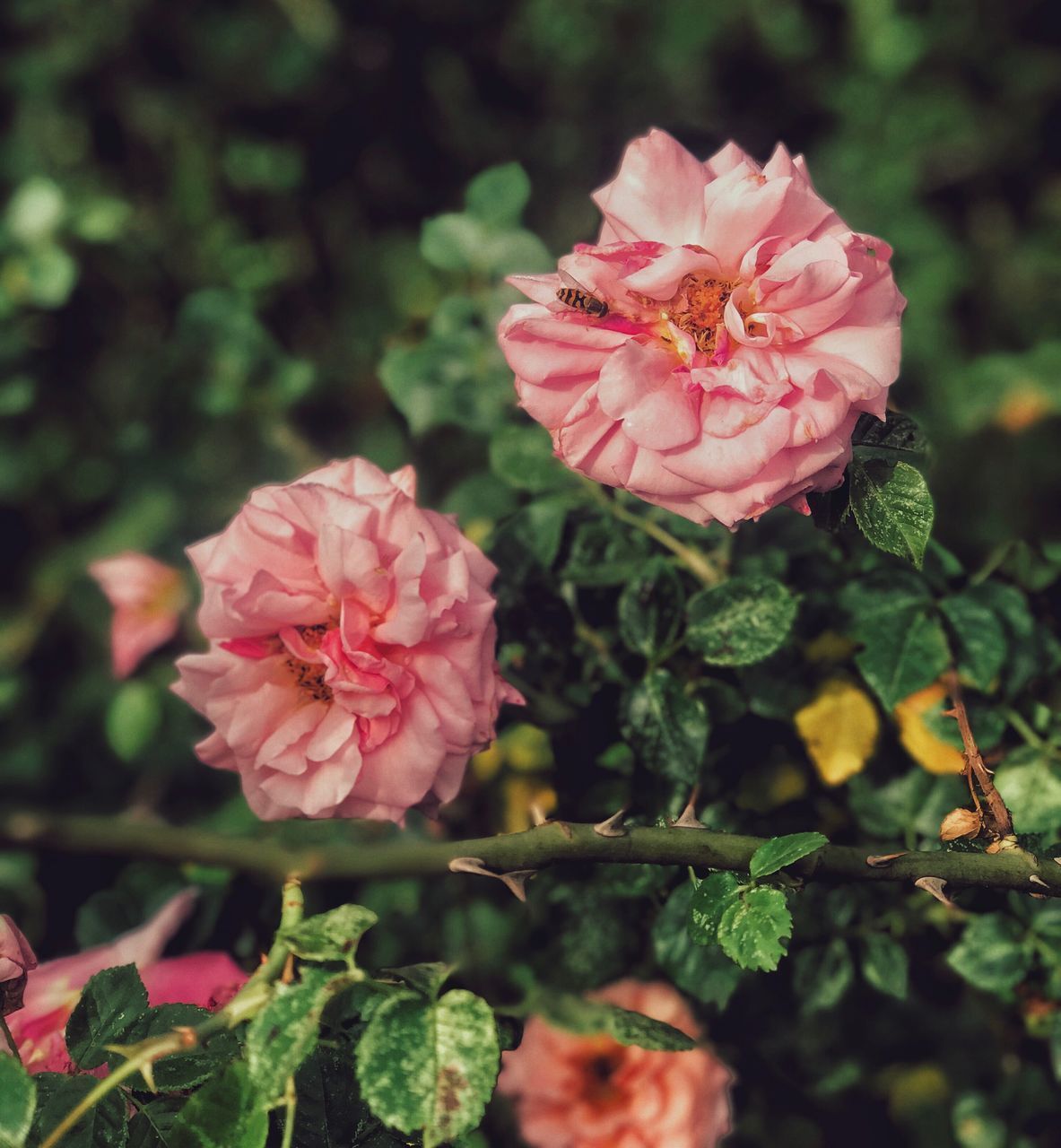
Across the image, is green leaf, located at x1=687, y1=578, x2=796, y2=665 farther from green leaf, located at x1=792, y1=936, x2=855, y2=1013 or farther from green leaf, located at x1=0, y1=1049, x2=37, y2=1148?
green leaf, located at x1=0, y1=1049, x2=37, y2=1148

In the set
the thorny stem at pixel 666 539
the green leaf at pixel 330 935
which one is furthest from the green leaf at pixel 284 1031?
the thorny stem at pixel 666 539

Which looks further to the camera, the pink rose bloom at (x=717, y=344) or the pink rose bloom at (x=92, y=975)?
the pink rose bloom at (x=92, y=975)

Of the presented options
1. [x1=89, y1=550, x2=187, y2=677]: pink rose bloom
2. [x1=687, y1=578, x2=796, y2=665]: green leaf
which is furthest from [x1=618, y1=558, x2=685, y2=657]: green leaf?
[x1=89, y1=550, x2=187, y2=677]: pink rose bloom

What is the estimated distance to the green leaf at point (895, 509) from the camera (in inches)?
23.1

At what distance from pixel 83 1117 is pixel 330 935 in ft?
0.50

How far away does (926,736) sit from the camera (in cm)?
78

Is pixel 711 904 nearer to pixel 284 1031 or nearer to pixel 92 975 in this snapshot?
pixel 284 1031

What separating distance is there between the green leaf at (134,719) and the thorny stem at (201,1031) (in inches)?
27.1

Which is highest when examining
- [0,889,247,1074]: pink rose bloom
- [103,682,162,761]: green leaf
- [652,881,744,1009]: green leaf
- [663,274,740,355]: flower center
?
[663,274,740,355]: flower center

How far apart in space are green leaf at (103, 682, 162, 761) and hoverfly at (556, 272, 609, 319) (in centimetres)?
80

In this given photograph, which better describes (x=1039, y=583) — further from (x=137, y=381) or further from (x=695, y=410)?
(x=137, y=381)

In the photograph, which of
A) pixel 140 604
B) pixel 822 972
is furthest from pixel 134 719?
pixel 822 972

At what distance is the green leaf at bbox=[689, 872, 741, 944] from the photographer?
581mm

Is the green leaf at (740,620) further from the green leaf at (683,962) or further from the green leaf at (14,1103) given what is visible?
the green leaf at (14,1103)
